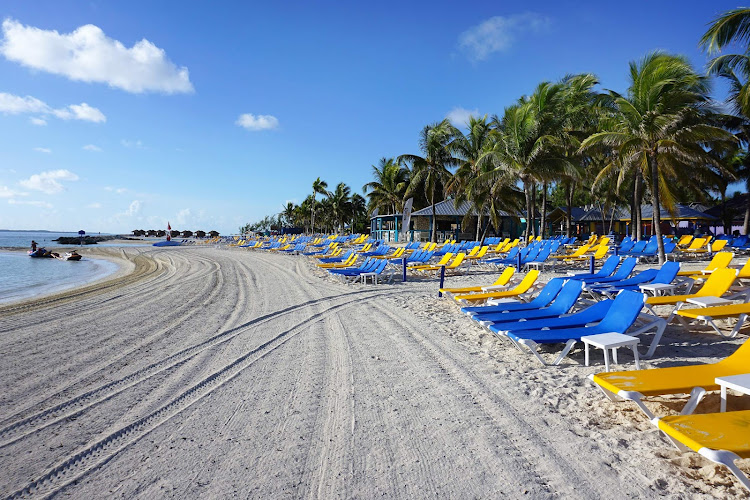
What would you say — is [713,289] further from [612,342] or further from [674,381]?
[674,381]

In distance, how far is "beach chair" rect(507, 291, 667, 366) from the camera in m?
4.32

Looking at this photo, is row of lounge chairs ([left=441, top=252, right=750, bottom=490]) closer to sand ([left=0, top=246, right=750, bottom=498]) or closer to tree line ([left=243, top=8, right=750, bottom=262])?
sand ([left=0, top=246, right=750, bottom=498])

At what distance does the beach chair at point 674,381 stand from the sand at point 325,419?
30 cm

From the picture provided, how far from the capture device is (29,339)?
20.6 feet

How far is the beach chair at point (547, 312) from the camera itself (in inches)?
209

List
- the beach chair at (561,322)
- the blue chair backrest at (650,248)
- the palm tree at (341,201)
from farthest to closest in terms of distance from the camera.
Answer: the palm tree at (341,201) → the blue chair backrest at (650,248) → the beach chair at (561,322)

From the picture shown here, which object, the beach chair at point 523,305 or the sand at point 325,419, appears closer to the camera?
the sand at point 325,419

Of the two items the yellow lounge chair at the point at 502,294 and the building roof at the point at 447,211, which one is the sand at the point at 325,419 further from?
the building roof at the point at 447,211

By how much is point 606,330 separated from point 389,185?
116ft

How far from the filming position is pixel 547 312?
219 inches

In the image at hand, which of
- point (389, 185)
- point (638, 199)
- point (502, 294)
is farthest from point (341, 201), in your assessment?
point (502, 294)

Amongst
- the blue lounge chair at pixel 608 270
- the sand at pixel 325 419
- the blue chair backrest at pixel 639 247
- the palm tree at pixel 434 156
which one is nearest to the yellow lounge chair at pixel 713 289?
the sand at pixel 325 419

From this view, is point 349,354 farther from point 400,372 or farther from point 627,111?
point 627,111

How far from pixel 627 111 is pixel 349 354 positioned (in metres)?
11.8
